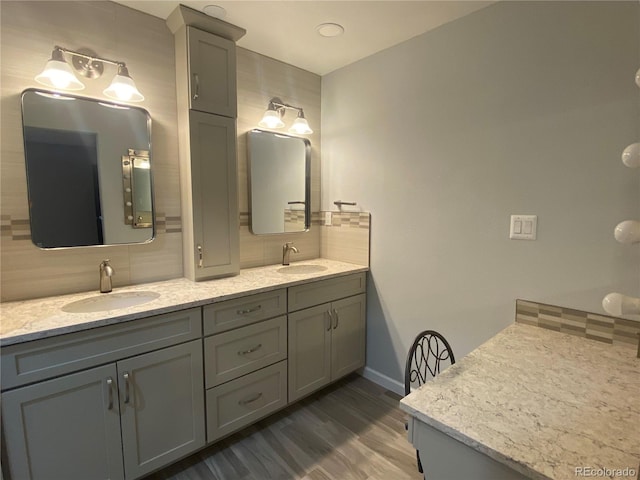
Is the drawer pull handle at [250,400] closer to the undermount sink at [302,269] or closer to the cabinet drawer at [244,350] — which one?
the cabinet drawer at [244,350]

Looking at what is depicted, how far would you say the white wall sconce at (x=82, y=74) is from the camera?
4.99 feet

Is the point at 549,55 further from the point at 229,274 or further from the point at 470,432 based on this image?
the point at 229,274

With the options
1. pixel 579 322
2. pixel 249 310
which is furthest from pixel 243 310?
pixel 579 322

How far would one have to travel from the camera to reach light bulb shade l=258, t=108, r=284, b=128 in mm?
2369

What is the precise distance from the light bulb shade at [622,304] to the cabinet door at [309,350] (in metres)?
1.50

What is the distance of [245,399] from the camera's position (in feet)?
6.09

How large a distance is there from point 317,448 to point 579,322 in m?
1.50

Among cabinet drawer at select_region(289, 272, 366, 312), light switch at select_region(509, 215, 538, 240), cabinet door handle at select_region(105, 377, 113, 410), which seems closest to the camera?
cabinet door handle at select_region(105, 377, 113, 410)

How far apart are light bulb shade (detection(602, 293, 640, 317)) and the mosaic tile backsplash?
518 mm

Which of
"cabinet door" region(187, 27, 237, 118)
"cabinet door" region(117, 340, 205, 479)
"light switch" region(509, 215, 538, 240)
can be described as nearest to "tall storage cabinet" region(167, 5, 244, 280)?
"cabinet door" region(187, 27, 237, 118)

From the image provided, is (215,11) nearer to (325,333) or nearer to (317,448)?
(325,333)

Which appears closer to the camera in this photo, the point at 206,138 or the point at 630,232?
the point at 630,232

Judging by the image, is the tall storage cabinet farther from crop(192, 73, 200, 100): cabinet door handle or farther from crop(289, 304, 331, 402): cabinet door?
crop(289, 304, 331, 402): cabinet door

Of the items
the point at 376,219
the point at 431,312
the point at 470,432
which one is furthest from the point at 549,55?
the point at 470,432
